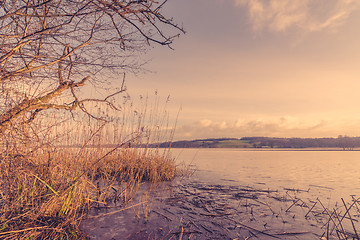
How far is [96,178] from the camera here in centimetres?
580

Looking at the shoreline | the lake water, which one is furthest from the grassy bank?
the lake water

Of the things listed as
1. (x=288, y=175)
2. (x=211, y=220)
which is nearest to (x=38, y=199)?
(x=211, y=220)

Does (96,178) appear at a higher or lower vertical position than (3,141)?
lower

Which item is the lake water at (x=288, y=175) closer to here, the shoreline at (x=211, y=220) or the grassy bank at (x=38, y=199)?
the shoreline at (x=211, y=220)

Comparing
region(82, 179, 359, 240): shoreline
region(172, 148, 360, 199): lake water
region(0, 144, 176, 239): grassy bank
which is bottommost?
region(172, 148, 360, 199): lake water

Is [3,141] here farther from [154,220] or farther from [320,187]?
[320,187]

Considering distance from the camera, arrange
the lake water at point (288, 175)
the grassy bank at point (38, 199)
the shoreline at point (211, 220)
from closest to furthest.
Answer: the grassy bank at point (38, 199) < the shoreline at point (211, 220) < the lake water at point (288, 175)

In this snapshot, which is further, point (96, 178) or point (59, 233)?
point (96, 178)

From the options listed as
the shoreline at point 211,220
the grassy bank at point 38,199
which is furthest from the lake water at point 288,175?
the grassy bank at point 38,199

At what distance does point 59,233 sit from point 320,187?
7.02 m

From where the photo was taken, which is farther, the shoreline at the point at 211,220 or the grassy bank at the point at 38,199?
the shoreline at the point at 211,220

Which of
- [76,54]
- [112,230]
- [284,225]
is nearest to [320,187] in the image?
[284,225]

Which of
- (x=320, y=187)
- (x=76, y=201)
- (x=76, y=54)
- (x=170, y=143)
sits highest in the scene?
(x=76, y=54)

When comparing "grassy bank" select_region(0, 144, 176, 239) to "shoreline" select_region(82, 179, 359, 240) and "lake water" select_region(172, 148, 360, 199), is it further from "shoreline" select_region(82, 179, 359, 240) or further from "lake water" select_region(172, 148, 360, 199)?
"lake water" select_region(172, 148, 360, 199)
